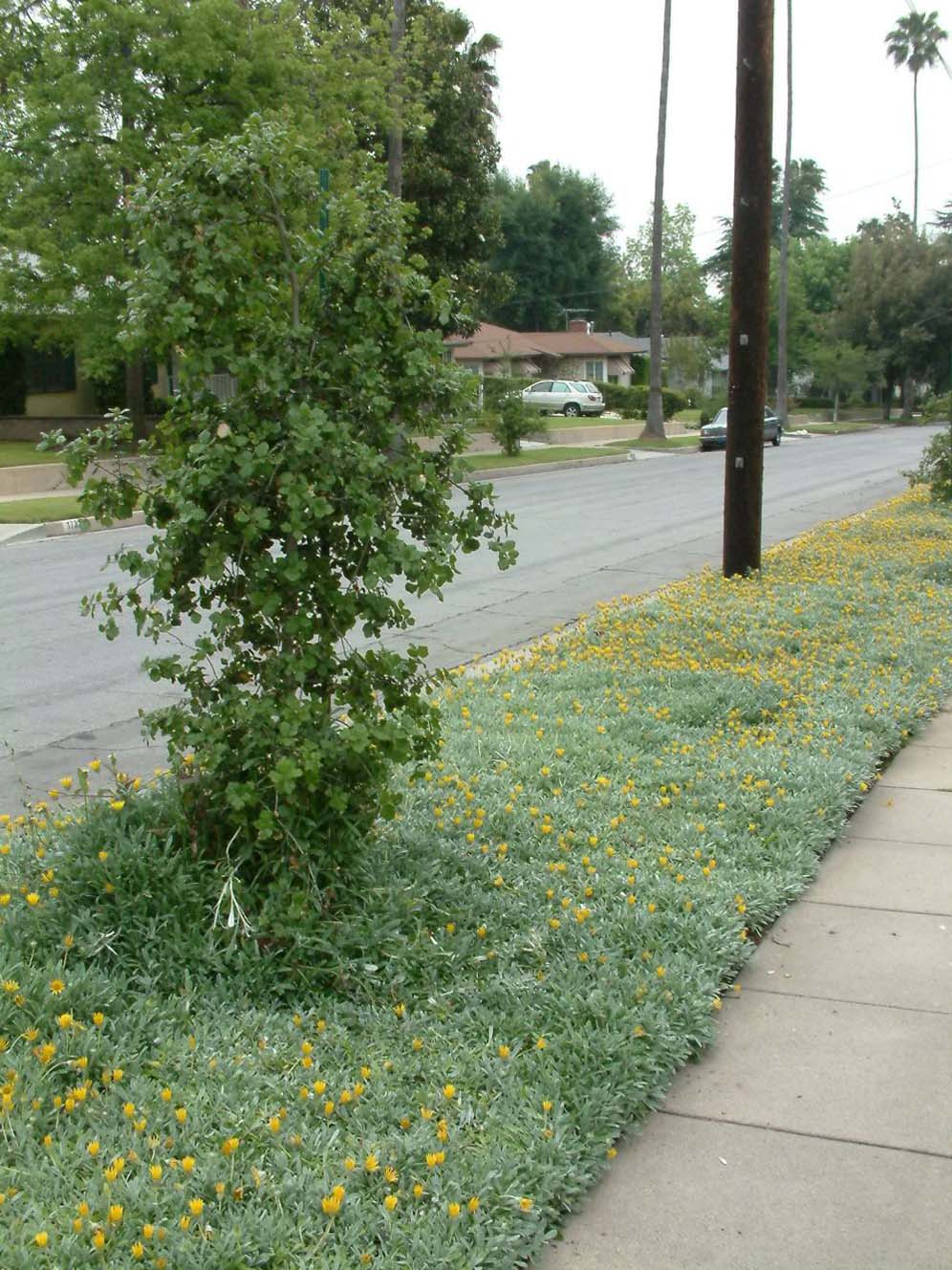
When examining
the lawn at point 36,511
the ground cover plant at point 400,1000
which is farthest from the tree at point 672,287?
the ground cover plant at point 400,1000

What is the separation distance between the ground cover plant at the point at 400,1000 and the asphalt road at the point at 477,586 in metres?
1.14

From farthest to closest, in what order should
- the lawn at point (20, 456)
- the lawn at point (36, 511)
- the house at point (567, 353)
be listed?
the house at point (567, 353), the lawn at point (20, 456), the lawn at point (36, 511)

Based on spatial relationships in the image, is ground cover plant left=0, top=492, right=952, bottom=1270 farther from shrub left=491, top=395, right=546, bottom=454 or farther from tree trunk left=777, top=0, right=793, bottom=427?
tree trunk left=777, top=0, right=793, bottom=427

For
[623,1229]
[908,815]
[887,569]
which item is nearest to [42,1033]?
[623,1229]

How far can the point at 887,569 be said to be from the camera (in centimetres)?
1285

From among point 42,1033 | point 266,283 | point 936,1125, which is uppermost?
point 266,283

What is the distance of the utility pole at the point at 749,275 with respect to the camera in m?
11.6

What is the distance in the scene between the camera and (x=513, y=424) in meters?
33.9

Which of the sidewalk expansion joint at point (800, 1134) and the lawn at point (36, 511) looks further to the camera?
the lawn at point (36, 511)

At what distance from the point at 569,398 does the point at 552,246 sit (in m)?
26.1

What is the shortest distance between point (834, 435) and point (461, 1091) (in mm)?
58513

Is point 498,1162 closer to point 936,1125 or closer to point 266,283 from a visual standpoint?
point 936,1125

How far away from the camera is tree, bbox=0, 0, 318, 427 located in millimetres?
24391

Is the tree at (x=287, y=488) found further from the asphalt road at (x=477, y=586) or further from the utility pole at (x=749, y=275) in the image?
the utility pole at (x=749, y=275)
